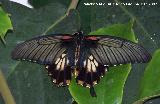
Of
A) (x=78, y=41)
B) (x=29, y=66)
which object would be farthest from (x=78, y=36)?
(x=29, y=66)

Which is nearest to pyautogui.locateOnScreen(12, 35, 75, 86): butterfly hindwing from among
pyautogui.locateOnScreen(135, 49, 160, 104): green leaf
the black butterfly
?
the black butterfly

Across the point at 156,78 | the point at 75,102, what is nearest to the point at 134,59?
the point at 156,78

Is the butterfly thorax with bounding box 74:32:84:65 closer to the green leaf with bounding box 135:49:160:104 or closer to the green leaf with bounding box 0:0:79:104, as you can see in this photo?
the green leaf with bounding box 0:0:79:104

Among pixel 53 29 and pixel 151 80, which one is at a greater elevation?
pixel 53 29

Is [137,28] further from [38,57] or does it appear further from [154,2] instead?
[38,57]

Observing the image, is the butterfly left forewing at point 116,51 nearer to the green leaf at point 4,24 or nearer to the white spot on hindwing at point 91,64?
the white spot on hindwing at point 91,64

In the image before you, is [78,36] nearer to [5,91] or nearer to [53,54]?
[53,54]
